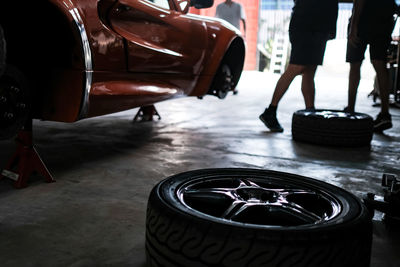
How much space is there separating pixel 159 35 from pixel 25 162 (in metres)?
1.04

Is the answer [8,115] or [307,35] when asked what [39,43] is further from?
[307,35]

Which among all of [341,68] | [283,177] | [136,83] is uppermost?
[136,83]

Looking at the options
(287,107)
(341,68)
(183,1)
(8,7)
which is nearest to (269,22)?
(341,68)

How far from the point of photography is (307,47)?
3527 millimetres

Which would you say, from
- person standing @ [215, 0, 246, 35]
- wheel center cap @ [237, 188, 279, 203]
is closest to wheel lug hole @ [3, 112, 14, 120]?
wheel center cap @ [237, 188, 279, 203]

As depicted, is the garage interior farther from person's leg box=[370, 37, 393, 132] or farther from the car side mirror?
the car side mirror

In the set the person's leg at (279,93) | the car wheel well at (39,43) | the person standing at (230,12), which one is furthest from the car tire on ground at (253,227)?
the person standing at (230,12)

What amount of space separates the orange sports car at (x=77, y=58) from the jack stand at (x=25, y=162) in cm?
10

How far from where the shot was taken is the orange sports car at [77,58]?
67.9 inches

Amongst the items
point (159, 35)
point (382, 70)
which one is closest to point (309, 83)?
point (382, 70)

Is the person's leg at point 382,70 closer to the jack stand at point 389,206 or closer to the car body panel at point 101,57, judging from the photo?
the car body panel at point 101,57

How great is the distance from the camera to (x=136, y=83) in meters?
2.24

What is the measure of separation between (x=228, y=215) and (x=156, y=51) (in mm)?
1500

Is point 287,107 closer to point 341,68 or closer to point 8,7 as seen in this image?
point 8,7
